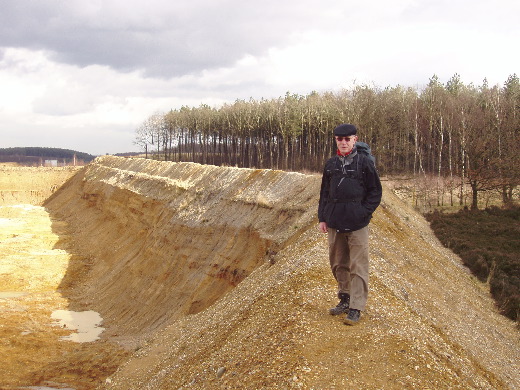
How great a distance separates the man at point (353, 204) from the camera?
7.00 metres

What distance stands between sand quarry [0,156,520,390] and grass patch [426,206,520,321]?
0.64 m

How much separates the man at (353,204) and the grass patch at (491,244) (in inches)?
385

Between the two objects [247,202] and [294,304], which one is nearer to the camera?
[294,304]

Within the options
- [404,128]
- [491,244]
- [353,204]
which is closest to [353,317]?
[353,204]

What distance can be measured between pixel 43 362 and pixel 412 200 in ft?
90.4

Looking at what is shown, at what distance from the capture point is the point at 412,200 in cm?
3478

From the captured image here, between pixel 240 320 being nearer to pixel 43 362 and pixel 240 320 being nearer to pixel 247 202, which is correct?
pixel 43 362

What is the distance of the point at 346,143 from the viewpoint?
23.2 ft

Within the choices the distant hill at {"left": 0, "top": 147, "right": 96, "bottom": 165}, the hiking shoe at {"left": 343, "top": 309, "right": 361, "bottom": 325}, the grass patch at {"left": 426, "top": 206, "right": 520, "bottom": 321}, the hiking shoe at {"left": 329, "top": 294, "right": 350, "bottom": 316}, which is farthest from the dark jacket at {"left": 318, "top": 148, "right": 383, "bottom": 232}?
the distant hill at {"left": 0, "top": 147, "right": 96, "bottom": 165}

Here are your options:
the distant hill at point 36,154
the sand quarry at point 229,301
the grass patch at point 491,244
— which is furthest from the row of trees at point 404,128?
the distant hill at point 36,154

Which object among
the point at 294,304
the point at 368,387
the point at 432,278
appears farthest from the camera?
the point at 432,278

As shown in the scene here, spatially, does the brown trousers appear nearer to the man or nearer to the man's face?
the man

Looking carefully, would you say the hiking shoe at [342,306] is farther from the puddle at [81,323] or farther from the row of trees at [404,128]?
the row of trees at [404,128]

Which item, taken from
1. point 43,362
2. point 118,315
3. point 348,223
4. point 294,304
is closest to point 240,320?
point 294,304
